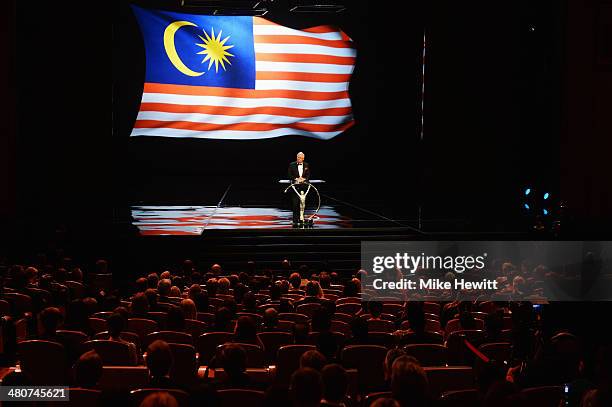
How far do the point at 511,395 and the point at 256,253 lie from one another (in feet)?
33.2

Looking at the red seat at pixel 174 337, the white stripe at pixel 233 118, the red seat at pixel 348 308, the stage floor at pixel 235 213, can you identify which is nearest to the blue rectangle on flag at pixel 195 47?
the white stripe at pixel 233 118

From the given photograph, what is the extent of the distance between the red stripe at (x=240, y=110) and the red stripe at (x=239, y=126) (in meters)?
0.31

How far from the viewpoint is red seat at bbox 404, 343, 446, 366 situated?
225 inches

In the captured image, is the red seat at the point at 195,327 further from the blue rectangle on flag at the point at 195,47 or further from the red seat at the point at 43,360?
the blue rectangle on flag at the point at 195,47

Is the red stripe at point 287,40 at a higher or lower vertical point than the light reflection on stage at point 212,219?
higher

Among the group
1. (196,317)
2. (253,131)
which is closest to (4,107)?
(253,131)

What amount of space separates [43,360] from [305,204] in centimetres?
1332

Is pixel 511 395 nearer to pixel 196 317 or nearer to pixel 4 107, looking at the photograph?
pixel 196 317

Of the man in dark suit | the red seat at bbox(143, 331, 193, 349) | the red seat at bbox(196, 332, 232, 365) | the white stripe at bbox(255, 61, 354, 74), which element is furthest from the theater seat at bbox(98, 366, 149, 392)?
the white stripe at bbox(255, 61, 354, 74)

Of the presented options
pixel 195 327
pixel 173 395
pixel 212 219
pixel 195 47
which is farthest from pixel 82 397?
pixel 195 47

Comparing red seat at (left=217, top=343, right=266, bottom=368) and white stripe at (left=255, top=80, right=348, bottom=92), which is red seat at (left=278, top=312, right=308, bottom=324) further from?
white stripe at (left=255, top=80, right=348, bottom=92)

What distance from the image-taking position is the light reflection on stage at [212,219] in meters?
14.2

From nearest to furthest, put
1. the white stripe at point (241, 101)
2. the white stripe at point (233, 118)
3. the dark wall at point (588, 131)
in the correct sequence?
the dark wall at point (588, 131) < the white stripe at point (241, 101) < the white stripe at point (233, 118)

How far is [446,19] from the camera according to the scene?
18.6 meters
